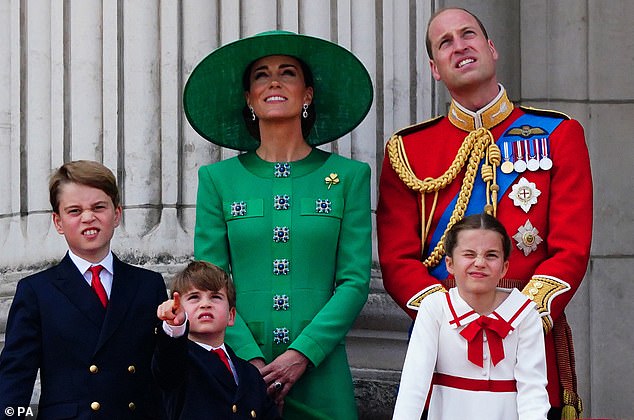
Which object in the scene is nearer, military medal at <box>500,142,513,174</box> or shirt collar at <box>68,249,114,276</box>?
shirt collar at <box>68,249,114,276</box>

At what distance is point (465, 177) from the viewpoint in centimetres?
549

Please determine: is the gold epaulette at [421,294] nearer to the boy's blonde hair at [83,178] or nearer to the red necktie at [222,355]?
the red necktie at [222,355]

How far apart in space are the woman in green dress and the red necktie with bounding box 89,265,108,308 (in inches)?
18.3

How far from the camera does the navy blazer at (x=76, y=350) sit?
4.99 metres

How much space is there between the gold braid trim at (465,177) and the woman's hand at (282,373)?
53cm

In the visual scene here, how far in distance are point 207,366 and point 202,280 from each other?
27cm

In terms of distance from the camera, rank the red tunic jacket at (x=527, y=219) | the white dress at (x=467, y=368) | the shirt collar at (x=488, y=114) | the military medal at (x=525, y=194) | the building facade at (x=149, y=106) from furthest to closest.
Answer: the building facade at (x=149, y=106) < the shirt collar at (x=488, y=114) < the military medal at (x=525, y=194) < the red tunic jacket at (x=527, y=219) < the white dress at (x=467, y=368)

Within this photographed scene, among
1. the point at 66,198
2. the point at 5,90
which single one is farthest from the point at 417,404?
the point at 5,90

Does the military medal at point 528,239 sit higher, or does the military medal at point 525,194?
the military medal at point 525,194

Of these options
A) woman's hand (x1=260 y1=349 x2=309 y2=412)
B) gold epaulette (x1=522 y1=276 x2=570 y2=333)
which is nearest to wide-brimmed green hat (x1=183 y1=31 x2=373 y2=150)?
woman's hand (x1=260 y1=349 x2=309 y2=412)

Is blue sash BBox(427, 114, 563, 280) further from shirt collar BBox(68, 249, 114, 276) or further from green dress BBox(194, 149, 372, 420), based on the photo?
shirt collar BBox(68, 249, 114, 276)

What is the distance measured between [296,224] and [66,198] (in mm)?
809

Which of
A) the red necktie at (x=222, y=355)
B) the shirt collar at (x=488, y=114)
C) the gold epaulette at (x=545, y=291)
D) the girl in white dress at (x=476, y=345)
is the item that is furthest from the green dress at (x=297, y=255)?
the gold epaulette at (x=545, y=291)

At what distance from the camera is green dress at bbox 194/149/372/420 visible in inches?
214
